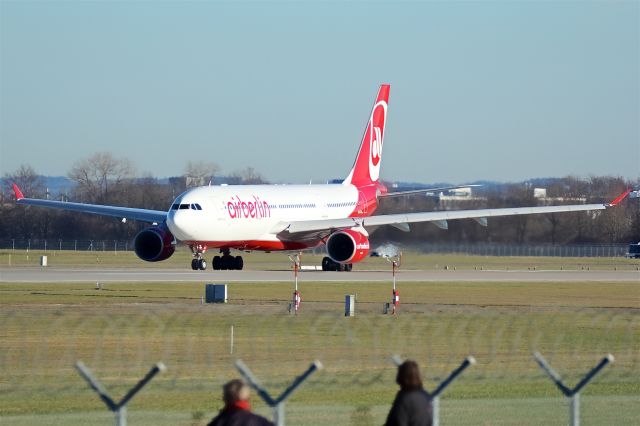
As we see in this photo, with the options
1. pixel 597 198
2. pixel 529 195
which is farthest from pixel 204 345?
pixel 597 198

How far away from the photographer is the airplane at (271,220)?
5453cm

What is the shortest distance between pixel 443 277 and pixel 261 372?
33.3m

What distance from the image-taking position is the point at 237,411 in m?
10.6

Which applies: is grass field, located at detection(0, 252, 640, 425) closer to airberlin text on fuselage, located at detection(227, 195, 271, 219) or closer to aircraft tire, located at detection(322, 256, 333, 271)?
airberlin text on fuselage, located at detection(227, 195, 271, 219)

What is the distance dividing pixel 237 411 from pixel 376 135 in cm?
6008

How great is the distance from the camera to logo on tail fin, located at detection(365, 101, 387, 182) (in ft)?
228

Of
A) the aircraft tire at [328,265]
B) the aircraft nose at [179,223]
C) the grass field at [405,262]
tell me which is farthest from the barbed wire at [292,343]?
the grass field at [405,262]

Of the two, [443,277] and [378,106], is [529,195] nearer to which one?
[378,106]

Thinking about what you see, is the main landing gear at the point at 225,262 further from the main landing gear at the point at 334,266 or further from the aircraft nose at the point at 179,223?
the aircraft nose at the point at 179,223

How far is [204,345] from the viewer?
81.6ft

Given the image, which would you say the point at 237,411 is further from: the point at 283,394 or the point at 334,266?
the point at 334,266

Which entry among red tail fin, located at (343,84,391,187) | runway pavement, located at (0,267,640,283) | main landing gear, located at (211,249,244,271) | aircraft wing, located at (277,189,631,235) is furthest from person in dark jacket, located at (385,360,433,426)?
red tail fin, located at (343,84,391,187)

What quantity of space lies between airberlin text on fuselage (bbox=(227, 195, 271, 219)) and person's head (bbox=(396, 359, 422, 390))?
44.4 meters

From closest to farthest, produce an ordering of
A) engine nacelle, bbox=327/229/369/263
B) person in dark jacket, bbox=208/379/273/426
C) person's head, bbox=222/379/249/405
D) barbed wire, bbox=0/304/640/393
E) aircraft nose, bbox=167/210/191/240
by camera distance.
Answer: person in dark jacket, bbox=208/379/273/426 → person's head, bbox=222/379/249/405 → barbed wire, bbox=0/304/640/393 → aircraft nose, bbox=167/210/191/240 → engine nacelle, bbox=327/229/369/263
